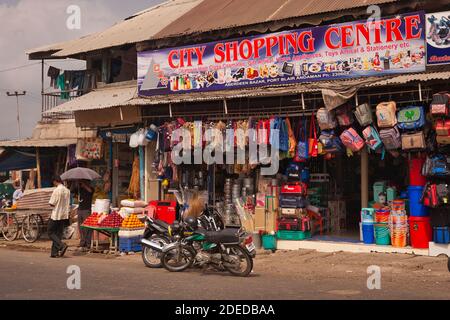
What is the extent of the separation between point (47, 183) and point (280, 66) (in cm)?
1158

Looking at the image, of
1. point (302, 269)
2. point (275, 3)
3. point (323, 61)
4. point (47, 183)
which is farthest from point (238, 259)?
point (47, 183)

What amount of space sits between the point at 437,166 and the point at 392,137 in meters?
1.07

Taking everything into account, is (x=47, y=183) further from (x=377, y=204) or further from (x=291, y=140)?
(x=377, y=204)

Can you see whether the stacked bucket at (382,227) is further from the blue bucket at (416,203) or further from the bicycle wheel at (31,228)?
the bicycle wheel at (31,228)

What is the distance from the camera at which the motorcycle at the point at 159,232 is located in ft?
39.7

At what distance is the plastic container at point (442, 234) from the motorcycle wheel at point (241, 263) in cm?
416

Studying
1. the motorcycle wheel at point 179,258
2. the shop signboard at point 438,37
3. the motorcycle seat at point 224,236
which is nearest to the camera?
the motorcycle seat at point 224,236

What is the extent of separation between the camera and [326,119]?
13.8 meters

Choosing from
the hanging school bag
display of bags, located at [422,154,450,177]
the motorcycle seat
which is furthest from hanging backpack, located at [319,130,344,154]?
the motorcycle seat

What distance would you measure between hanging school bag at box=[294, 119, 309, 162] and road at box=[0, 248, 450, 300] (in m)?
2.16

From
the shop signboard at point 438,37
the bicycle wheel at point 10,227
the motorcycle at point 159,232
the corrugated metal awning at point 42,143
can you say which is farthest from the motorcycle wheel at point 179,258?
the corrugated metal awning at point 42,143

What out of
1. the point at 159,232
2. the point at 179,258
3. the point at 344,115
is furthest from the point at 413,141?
the point at 159,232

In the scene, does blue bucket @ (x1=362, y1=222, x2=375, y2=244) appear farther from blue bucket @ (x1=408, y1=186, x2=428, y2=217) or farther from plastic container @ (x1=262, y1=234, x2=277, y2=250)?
plastic container @ (x1=262, y1=234, x2=277, y2=250)

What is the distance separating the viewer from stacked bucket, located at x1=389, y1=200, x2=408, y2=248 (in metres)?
13.5
